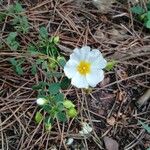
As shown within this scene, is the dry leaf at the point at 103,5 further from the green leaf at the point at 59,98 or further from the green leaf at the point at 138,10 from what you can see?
the green leaf at the point at 59,98

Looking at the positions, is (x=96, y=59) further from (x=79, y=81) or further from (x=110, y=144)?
(x=110, y=144)

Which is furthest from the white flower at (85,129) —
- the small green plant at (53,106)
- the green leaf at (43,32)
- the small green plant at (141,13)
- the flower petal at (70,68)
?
the small green plant at (141,13)

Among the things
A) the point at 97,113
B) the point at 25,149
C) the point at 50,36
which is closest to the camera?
the point at 25,149

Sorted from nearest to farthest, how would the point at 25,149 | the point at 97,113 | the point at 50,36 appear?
the point at 25,149 → the point at 97,113 → the point at 50,36

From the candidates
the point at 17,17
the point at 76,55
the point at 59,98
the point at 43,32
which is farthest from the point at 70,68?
the point at 17,17

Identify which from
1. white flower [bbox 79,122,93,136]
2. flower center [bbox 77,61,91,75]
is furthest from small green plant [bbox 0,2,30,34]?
white flower [bbox 79,122,93,136]

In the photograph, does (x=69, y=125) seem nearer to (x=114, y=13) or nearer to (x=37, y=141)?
(x=37, y=141)

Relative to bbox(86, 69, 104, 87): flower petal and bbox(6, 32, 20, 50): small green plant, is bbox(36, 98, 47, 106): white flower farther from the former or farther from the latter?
bbox(6, 32, 20, 50): small green plant

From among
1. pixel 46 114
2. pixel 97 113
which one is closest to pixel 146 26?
pixel 97 113
